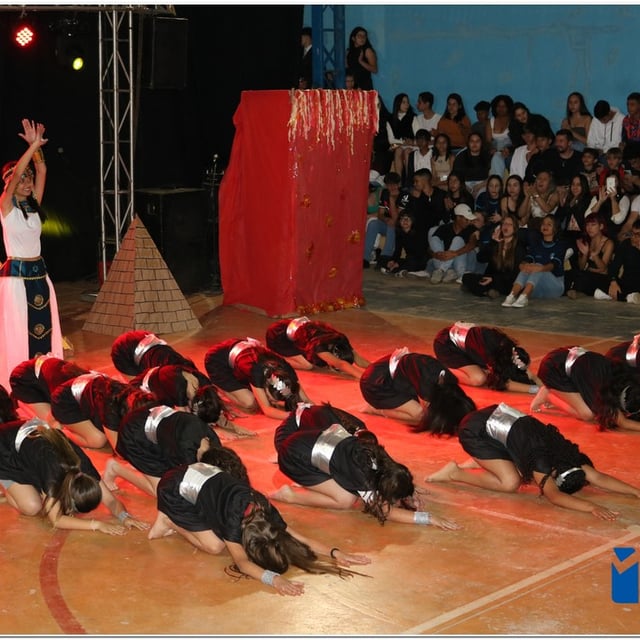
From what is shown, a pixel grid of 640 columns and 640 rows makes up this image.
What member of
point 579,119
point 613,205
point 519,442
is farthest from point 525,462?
point 579,119

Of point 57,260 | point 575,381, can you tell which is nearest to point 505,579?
point 575,381

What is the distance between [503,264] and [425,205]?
55.1 inches

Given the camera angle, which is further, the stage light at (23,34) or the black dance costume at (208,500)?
the stage light at (23,34)

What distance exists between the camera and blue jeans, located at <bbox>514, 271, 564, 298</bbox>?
10391 mm

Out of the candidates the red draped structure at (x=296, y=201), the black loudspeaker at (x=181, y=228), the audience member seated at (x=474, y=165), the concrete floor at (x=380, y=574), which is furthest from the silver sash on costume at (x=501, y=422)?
the audience member seated at (x=474, y=165)

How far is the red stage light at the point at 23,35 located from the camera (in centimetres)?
938

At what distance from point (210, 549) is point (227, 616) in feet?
1.92

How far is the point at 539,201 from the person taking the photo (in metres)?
10.9

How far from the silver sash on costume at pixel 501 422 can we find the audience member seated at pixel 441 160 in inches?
261

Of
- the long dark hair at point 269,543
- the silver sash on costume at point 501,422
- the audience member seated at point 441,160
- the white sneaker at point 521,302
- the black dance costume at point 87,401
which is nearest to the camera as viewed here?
the long dark hair at point 269,543

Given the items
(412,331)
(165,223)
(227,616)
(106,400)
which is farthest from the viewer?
(165,223)

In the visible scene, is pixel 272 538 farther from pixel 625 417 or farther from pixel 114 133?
pixel 114 133

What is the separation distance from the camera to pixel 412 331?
9.16 m

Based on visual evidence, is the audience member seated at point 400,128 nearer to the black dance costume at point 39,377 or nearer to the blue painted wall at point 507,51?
the blue painted wall at point 507,51
